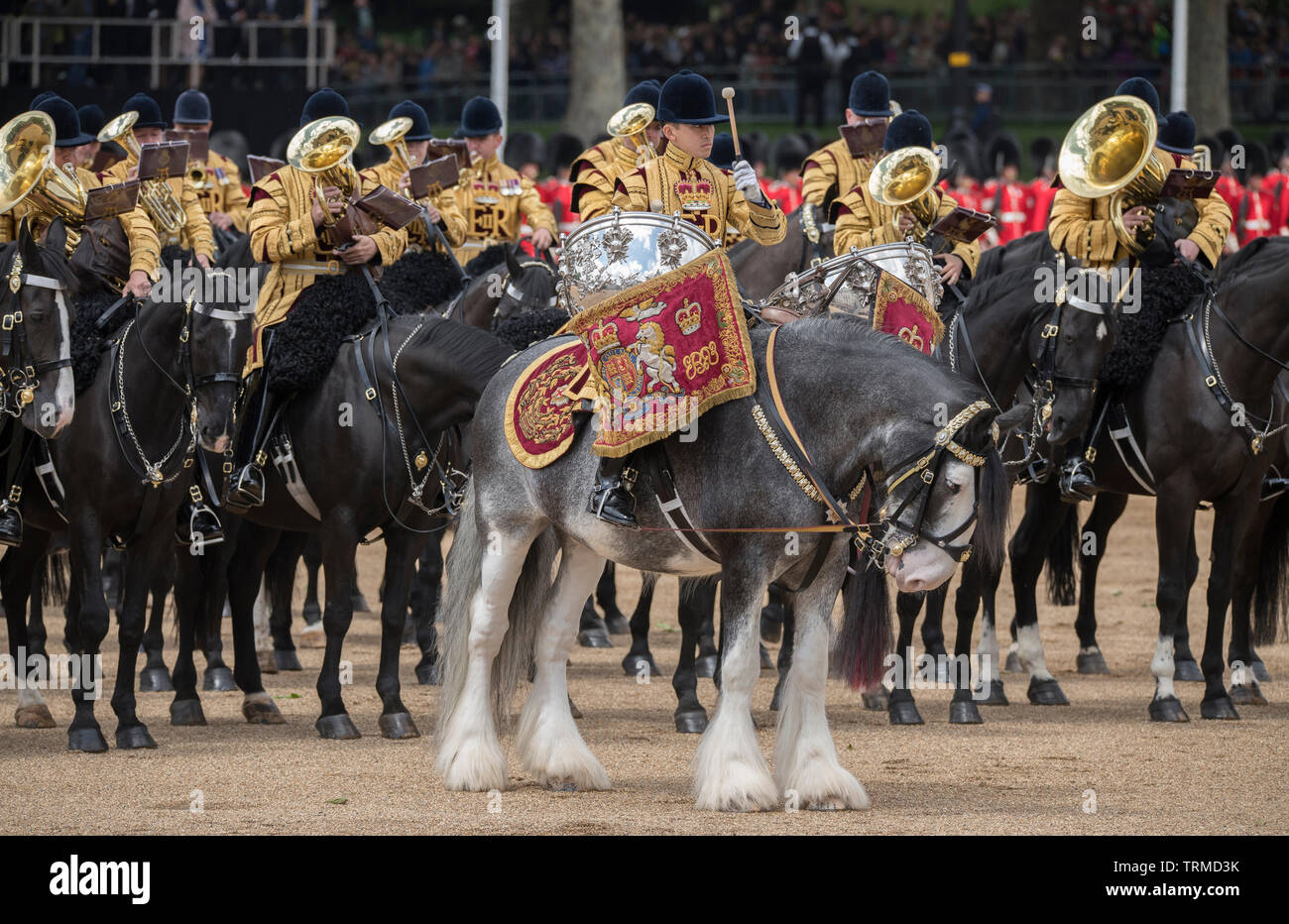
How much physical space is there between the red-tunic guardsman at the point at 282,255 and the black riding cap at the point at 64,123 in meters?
1.39

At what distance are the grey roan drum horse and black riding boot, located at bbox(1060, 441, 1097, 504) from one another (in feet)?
8.53

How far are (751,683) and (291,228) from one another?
389cm

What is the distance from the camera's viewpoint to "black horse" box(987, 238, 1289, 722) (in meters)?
9.97

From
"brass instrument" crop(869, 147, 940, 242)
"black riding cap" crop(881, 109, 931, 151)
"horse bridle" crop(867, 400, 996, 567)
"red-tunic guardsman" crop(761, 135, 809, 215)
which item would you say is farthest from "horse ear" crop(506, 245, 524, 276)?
"red-tunic guardsman" crop(761, 135, 809, 215)

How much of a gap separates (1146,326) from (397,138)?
5.42 metres

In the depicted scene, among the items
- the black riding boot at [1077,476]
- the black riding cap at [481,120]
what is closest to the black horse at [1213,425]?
the black riding boot at [1077,476]

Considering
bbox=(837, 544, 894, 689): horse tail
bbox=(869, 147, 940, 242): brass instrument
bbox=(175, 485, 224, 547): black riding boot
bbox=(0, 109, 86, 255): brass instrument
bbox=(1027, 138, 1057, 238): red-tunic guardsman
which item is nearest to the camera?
bbox=(837, 544, 894, 689): horse tail

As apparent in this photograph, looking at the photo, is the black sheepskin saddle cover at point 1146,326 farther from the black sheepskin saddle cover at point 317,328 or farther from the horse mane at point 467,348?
the black sheepskin saddle cover at point 317,328

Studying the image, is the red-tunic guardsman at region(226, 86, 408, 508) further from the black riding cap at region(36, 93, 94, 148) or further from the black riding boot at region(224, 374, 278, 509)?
the black riding cap at region(36, 93, 94, 148)

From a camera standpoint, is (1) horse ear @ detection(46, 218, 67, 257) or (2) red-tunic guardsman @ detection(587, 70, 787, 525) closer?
(2) red-tunic guardsman @ detection(587, 70, 787, 525)

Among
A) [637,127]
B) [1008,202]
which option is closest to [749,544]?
[637,127]

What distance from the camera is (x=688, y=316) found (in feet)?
24.5

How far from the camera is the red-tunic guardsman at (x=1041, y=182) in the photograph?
21547mm
